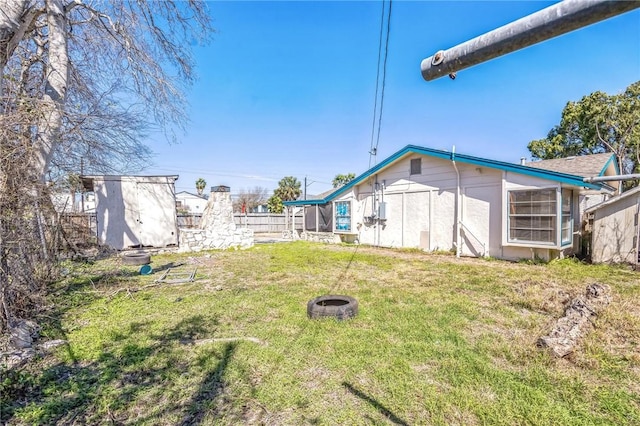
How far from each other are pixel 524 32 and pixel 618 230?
9.91m

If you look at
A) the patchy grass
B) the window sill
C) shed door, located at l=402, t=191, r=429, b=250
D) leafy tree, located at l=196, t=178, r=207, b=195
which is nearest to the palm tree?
leafy tree, located at l=196, t=178, r=207, b=195

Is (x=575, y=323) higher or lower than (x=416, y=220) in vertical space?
lower

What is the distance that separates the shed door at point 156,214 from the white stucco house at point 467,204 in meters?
7.27

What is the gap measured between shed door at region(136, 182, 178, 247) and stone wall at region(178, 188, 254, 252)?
0.74 m

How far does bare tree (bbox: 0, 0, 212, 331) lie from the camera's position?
3.41 m

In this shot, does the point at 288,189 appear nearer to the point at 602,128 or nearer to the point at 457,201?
the point at 457,201

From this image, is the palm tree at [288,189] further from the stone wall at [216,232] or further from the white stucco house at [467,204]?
the stone wall at [216,232]

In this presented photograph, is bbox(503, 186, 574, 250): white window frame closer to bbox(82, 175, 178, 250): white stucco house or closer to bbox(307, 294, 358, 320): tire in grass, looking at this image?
bbox(307, 294, 358, 320): tire in grass

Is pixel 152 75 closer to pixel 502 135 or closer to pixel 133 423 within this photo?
pixel 133 423

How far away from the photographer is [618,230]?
24.6 feet

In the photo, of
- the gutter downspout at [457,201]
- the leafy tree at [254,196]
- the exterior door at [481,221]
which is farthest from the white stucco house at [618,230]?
the leafy tree at [254,196]

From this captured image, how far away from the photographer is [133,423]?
81.8 inches

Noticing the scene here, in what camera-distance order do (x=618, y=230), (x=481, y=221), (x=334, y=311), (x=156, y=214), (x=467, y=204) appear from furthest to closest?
(x=156, y=214)
(x=467, y=204)
(x=481, y=221)
(x=618, y=230)
(x=334, y=311)

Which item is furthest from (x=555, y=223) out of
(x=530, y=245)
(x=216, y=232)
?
(x=216, y=232)
